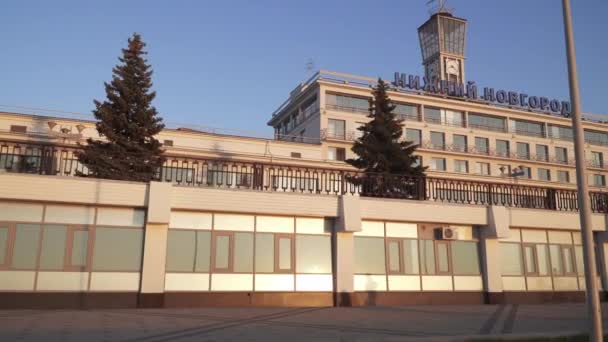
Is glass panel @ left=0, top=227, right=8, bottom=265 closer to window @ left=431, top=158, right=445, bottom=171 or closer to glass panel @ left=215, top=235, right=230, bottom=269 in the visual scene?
glass panel @ left=215, top=235, right=230, bottom=269

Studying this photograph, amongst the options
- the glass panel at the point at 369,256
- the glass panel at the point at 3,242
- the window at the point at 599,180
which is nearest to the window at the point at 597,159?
the window at the point at 599,180

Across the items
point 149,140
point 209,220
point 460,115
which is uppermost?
point 460,115

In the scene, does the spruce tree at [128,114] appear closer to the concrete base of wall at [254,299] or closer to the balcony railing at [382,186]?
the balcony railing at [382,186]

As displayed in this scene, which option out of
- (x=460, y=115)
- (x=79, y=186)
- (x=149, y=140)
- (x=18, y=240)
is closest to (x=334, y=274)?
(x=79, y=186)

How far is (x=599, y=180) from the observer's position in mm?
77000

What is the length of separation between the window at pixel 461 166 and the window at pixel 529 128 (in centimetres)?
1057

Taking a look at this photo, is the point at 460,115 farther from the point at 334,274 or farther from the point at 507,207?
the point at 334,274

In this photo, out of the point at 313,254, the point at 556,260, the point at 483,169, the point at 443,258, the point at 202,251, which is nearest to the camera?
the point at 202,251

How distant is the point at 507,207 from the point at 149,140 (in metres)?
17.4

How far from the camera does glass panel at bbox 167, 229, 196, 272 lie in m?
16.7

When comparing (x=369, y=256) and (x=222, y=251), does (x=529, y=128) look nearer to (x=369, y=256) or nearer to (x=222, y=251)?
(x=369, y=256)

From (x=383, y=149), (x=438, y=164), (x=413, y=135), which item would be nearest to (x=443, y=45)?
(x=413, y=135)

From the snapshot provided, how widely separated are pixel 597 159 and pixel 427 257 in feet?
231

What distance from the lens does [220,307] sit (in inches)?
661
